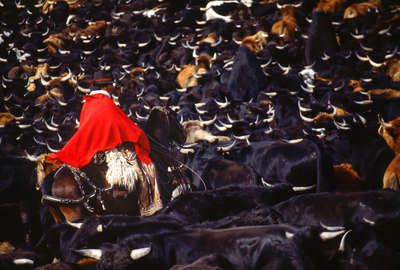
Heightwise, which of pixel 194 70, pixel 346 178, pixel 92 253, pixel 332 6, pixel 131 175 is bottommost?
pixel 346 178

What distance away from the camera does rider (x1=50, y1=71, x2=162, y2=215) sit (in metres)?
4.34

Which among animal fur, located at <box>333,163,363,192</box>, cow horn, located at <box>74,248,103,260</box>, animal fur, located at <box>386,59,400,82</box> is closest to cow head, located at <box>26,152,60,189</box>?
cow horn, located at <box>74,248,103,260</box>

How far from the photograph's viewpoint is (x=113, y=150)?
4.44 meters

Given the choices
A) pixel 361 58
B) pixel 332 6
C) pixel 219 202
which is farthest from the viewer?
pixel 332 6

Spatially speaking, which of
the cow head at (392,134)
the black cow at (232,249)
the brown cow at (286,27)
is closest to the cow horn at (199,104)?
the cow head at (392,134)

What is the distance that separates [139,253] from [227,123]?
5789mm

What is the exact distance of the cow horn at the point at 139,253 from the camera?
3.08 metres

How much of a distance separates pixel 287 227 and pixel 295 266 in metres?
0.37

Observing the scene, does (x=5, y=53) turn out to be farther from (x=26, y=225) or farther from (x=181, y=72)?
(x=26, y=225)

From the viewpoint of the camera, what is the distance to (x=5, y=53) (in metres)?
15.6

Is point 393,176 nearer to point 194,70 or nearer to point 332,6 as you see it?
point 194,70

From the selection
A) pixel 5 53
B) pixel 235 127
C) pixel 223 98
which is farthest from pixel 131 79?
pixel 5 53

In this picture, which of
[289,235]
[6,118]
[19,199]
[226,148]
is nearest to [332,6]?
[226,148]

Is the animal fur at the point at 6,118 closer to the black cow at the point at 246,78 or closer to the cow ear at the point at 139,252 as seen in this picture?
the black cow at the point at 246,78
